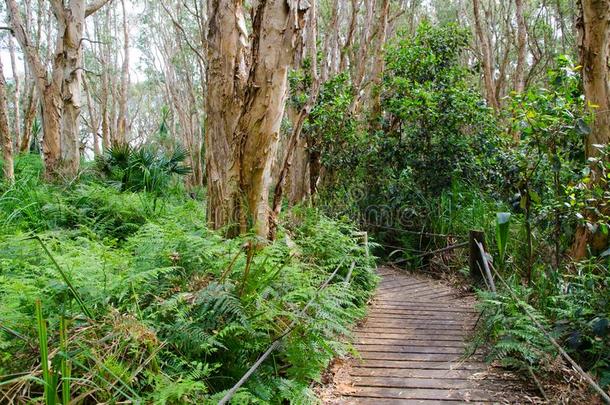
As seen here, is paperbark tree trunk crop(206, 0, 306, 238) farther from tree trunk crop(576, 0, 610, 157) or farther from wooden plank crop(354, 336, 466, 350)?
tree trunk crop(576, 0, 610, 157)

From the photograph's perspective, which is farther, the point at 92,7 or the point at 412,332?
the point at 92,7

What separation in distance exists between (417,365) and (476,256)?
3.19 metres

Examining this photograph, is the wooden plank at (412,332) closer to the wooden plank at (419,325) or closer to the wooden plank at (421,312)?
the wooden plank at (419,325)

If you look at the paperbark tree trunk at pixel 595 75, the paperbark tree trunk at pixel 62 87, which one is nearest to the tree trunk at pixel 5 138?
the paperbark tree trunk at pixel 62 87

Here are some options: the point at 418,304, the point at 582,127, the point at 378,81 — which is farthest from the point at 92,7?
the point at 582,127

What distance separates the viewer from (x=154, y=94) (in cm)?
4281

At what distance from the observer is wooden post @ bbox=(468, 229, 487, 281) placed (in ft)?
22.9

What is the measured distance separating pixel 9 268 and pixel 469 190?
7878 mm

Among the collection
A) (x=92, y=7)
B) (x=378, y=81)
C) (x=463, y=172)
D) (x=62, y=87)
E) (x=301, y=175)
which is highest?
(x=92, y=7)

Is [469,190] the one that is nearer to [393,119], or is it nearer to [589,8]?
[393,119]

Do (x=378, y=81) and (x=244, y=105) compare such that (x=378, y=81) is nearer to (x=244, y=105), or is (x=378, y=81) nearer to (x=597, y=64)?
(x=597, y=64)

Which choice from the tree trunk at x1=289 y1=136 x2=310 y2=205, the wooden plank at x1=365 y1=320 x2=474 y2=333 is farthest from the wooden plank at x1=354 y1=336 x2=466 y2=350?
the tree trunk at x1=289 y1=136 x2=310 y2=205

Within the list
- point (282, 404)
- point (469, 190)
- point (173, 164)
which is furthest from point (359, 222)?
point (282, 404)

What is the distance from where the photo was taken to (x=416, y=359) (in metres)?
4.50
